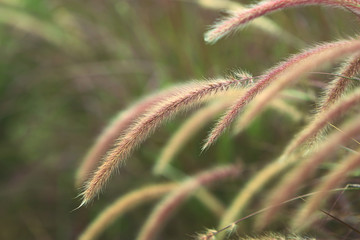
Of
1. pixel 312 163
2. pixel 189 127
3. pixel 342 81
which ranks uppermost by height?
pixel 342 81

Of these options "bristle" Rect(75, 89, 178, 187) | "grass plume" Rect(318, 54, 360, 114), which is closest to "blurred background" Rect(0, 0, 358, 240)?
"bristle" Rect(75, 89, 178, 187)

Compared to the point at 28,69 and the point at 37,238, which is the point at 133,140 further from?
the point at 28,69

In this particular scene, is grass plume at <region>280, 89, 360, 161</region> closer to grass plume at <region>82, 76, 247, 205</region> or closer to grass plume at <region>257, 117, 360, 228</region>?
grass plume at <region>257, 117, 360, 228</region>

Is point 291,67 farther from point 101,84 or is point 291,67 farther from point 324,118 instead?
point 101,84

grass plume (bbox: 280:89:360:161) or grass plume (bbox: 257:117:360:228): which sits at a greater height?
grass plume (bbox: 280:89:360:161)

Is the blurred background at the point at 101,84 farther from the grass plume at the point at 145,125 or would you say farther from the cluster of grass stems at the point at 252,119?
the grass plume at the point at 145,125

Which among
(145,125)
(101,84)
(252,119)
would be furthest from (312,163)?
(101,84)

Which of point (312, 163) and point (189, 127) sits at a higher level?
point (312, 163)

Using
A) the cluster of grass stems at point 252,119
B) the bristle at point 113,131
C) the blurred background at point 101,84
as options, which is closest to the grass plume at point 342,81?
the cluster of grass stems at point 252,119

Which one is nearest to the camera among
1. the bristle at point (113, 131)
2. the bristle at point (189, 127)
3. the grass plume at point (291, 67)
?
the grass plume at point (291, 67)

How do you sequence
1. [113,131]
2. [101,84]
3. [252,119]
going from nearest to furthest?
[252,119] < [113,131] < [101,84]
